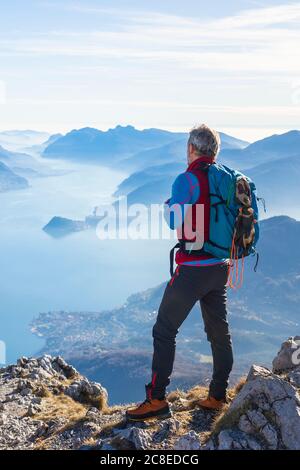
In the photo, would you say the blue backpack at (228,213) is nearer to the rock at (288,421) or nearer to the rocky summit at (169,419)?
the rocky summit at (169,419)

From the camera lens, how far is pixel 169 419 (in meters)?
8.14

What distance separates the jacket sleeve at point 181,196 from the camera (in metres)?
7.23

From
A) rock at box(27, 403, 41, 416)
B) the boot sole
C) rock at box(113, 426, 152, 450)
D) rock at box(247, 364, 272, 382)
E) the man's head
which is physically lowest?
rock at box(27, 403, 41, 416)

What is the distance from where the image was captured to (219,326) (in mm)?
8258

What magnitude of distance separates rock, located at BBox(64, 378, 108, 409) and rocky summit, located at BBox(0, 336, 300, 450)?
24mm

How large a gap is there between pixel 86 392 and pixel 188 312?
559 centimetres

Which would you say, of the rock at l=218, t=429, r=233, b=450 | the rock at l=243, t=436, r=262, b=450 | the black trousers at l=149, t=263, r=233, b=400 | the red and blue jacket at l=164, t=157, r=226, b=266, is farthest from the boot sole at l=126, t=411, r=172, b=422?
the red and blue jacket at l=164, t=157, r=226, b=266

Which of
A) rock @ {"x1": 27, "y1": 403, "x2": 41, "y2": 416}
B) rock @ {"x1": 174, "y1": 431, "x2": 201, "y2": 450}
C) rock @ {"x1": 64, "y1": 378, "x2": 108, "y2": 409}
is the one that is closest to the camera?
rock @ {"x1": 174, "y1": 431, "x2": 201, "y2": 450}

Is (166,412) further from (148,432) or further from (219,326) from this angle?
(219,326)

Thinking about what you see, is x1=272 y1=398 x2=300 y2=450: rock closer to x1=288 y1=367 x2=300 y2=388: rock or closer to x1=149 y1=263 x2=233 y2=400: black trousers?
x1=149 y1=263 x2=233 y2=400: black trousers

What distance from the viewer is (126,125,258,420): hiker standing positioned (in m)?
7.34

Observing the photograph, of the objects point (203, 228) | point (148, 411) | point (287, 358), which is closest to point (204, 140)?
point (203, 228)

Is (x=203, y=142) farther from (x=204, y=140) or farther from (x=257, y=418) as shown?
(x=257, y=418)
